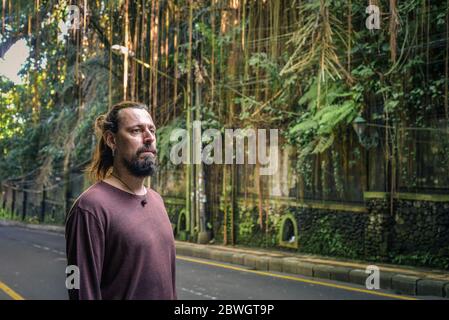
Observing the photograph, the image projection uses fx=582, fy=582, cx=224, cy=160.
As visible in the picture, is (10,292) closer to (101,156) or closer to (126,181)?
(101,156)

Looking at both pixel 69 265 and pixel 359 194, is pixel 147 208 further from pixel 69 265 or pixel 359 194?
pixel 359 194

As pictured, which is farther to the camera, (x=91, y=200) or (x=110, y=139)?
(x=110, y=139)

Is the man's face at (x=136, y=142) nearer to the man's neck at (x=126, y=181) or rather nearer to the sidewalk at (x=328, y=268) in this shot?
the man's neck at (x=126, y=181)

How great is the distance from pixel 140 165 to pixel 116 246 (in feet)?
0.96

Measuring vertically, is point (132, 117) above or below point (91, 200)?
above

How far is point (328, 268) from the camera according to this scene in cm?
1037

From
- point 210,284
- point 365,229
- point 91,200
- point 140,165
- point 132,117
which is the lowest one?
point 210,284
